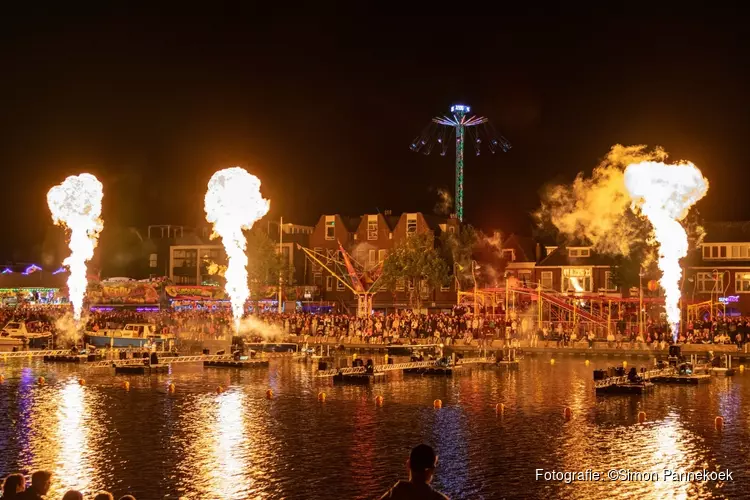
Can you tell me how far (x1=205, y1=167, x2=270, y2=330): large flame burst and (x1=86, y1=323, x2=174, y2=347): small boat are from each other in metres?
11.8

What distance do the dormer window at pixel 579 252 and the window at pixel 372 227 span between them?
2129 cm

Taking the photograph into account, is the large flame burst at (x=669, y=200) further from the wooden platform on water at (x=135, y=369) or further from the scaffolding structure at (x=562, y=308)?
the wooden platform on water at (x=135, y=369)

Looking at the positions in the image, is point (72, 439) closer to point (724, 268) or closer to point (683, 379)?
point (683, 379)

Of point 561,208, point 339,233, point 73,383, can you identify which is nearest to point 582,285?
point 561,208

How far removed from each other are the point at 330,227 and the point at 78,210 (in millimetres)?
45071

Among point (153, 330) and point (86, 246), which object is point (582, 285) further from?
point (86, 246)

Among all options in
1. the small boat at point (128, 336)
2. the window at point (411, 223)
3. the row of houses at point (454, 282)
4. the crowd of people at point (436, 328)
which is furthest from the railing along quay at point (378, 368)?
the window at point (411, 223)

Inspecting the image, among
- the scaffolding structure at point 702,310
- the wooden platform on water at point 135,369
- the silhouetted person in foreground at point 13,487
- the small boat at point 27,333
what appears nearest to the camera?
the silhouetted person in foreground at point 13,487

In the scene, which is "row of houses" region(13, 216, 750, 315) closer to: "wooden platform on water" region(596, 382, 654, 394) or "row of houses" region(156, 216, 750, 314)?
"row of houses" region(156, 216, 750, 314)

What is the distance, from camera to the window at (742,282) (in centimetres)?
8106

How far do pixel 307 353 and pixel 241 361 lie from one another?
306 inches

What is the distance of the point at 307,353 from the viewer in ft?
196

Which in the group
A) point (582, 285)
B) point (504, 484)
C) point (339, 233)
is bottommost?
point (504, 484)

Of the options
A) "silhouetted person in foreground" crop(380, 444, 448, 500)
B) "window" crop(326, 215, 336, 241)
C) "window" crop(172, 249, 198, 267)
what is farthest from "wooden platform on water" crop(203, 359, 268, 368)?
"window" crop(172, 249, 198, 267)
